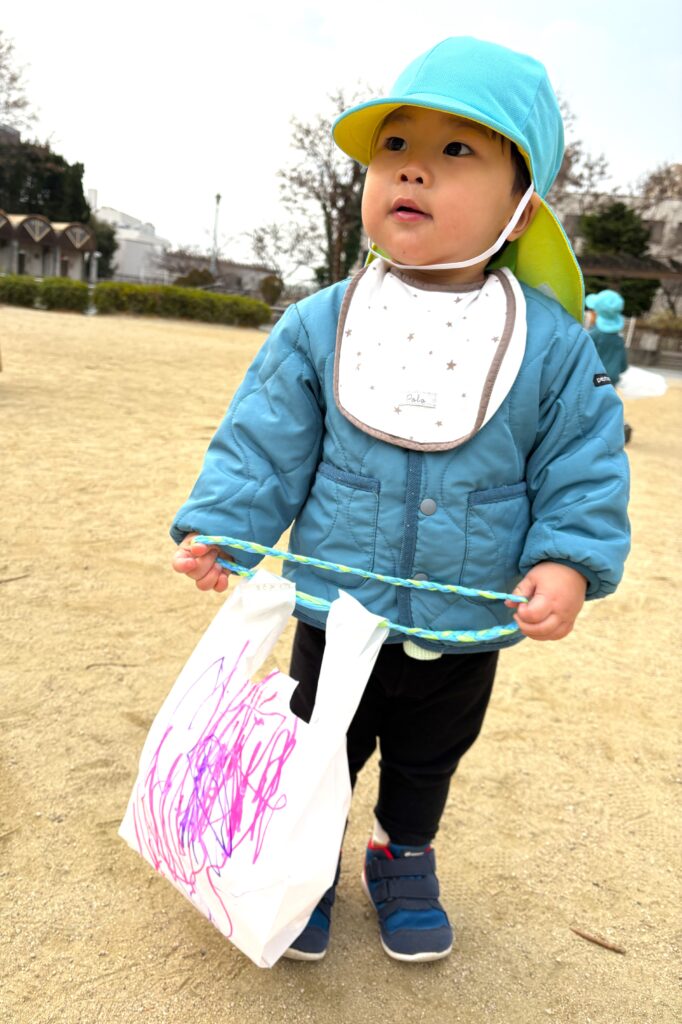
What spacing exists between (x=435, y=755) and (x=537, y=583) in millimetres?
455

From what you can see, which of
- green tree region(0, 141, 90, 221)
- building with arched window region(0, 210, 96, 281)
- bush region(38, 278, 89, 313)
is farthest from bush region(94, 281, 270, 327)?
green tree region(0, 141, 90, 221)

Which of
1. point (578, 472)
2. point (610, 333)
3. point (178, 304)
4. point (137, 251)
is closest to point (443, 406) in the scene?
point (578, 472)

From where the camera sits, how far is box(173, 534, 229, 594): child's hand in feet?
4.23

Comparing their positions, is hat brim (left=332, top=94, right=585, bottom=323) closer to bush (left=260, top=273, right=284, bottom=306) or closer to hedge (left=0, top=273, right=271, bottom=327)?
hedge (left=0, top=273, right=271, bottom=327)

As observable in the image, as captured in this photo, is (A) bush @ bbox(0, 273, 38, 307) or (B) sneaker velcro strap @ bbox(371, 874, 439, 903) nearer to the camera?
(B) sneaker velcro strap @ bbox(371, 874, 439, 903)

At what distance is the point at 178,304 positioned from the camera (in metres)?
18.5

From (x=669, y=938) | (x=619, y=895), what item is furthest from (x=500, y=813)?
(x=669, y=938)

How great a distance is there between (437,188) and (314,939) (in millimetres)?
1252

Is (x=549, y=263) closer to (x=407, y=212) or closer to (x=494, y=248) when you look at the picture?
(x=494, y=248)

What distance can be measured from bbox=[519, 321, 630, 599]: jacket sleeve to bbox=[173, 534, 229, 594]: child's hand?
0.47 metres

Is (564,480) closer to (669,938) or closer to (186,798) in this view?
(186,798)

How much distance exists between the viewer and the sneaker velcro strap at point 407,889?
Result: 5.12 feet

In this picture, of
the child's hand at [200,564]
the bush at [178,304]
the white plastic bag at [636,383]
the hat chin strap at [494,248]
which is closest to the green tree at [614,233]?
the bush at [178,304]

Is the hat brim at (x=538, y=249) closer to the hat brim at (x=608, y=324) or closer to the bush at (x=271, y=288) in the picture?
the hat brim at (x=608, y=324)
